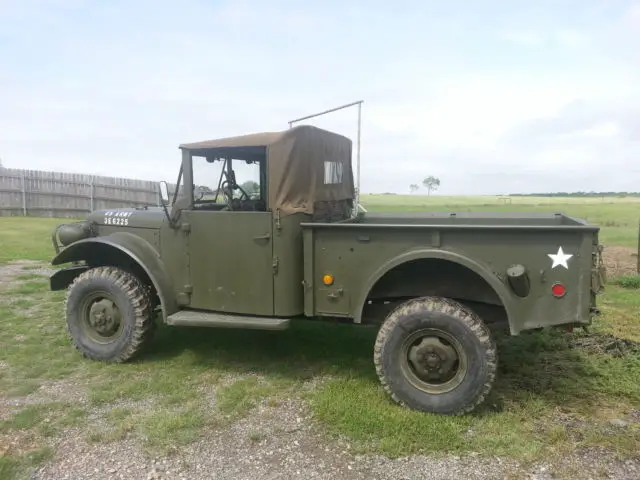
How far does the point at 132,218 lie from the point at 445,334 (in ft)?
10.7

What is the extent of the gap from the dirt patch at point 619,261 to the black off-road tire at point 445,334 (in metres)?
6.90

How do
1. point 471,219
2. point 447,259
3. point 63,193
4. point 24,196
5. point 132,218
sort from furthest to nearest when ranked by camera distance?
point 63,193
point 24,196
point 471,219
point 132,218
point 447,259

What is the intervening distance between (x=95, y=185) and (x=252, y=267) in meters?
19.1

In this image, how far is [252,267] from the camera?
187 inches

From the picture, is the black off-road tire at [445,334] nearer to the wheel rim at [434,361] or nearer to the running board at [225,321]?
the wheel rim at [434,361]

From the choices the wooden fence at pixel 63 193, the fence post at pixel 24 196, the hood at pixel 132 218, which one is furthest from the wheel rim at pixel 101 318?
the fence post at pixel 24 196

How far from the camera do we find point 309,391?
15.3 ft

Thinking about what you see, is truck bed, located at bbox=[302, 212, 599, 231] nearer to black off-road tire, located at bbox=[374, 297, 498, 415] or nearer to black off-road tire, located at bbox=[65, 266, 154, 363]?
black off-road tire, located at bbox=[374, 297, 498, 415]

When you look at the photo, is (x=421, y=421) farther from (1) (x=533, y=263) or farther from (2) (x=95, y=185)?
(2) (x=95, y=185)

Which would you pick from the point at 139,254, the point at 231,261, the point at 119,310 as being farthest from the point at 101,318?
the point at 231,261

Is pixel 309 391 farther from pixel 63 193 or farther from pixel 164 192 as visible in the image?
pixel 63 193

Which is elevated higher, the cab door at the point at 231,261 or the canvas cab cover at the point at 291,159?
the canvas cab cover at the point at 291,159

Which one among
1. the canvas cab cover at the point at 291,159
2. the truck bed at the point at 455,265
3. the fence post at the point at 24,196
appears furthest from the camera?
the fence post at the point at 24,196

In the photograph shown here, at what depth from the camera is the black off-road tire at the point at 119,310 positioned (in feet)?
17.2
